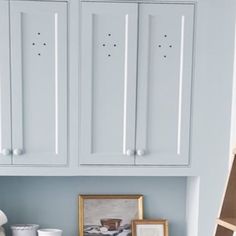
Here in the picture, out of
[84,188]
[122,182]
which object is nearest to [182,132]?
[122,182]

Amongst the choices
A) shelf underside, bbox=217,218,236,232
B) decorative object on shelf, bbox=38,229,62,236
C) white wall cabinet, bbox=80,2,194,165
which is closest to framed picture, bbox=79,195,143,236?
decorative object on shelf, bbox=38,229,62,236

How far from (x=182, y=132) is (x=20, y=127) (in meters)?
0.79

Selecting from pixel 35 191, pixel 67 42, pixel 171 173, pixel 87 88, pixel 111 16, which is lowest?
pixel 35 191

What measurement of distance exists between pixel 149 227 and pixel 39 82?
39.1 inches

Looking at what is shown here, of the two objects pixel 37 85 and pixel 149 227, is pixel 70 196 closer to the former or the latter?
pixel 149 227

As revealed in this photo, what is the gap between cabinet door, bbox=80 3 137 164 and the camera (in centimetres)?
204

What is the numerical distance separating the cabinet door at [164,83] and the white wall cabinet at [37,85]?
15.1 inches

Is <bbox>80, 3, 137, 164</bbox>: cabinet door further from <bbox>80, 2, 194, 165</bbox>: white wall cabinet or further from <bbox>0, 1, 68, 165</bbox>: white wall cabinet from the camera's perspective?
<bbox>0, 1, 68, 165</bbox>: white wall cabinet

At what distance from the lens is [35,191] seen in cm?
236

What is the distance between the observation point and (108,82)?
6.79ft

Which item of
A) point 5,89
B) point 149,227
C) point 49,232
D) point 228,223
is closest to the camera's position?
point 228,223

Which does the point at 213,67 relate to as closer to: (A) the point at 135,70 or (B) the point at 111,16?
(A) the point at 135,70

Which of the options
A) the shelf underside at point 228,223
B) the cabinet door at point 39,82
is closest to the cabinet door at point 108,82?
the cabinet door at point 39,82

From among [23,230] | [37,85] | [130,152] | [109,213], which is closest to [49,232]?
[23,230]
